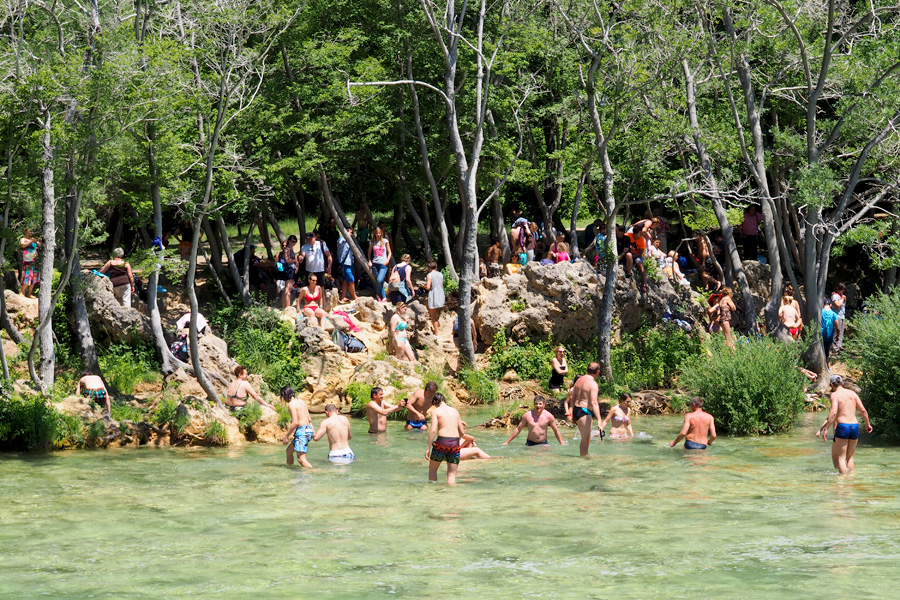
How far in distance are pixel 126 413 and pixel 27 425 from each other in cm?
205

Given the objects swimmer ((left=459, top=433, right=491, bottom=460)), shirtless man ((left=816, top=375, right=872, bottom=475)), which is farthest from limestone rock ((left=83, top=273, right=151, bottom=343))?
Result: shirtless man ((left=816, top=375, right=872, bottom=475))

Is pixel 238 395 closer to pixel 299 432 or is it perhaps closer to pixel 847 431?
pixel 299 432

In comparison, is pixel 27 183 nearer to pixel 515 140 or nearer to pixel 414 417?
pixel 414 417

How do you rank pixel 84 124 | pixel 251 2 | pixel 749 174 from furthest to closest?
pixel 749 174 → pixel 251 2 → pixel 84 124

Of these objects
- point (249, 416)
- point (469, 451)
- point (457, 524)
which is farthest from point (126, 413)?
point (457, 524)

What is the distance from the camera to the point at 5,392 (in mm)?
19375

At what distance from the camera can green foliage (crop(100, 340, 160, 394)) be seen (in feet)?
72.4

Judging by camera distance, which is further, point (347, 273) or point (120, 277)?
point (347, 273)

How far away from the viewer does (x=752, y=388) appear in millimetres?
20562

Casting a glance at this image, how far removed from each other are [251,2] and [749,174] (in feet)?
47.9

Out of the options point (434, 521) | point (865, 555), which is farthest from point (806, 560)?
point (434, 521)

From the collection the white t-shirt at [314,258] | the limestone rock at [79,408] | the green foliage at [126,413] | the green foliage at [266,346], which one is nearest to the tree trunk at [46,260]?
the limestone rock at [79,408]

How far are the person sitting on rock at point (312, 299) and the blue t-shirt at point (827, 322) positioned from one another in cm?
1202

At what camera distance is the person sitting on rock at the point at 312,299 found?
25281 mm
